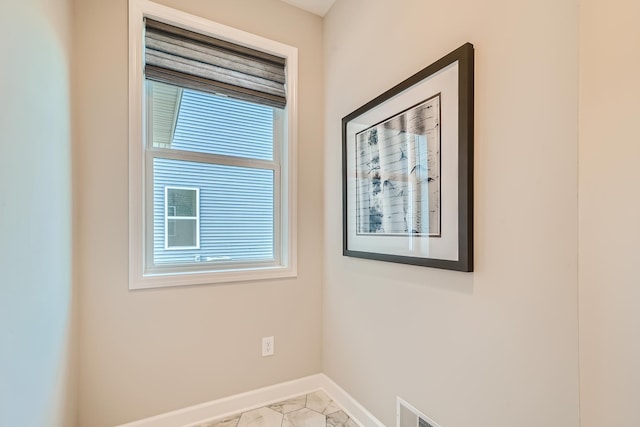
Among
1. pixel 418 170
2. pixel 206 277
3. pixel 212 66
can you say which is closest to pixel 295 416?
pixel 206 277

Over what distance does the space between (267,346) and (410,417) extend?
96 centimetres

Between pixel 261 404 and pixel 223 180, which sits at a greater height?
pixel 223 180

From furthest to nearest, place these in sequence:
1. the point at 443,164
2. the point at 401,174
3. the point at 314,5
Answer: the point at 314,5 < the point at 401,174 < the point at 443,164

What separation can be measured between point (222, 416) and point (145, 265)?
101 centimetres

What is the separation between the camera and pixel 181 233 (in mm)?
1863

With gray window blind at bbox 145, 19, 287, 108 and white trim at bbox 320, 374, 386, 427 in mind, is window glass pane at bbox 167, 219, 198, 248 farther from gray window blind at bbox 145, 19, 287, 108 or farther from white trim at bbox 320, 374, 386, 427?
white trim at bbox 320, 374, 386, 427
